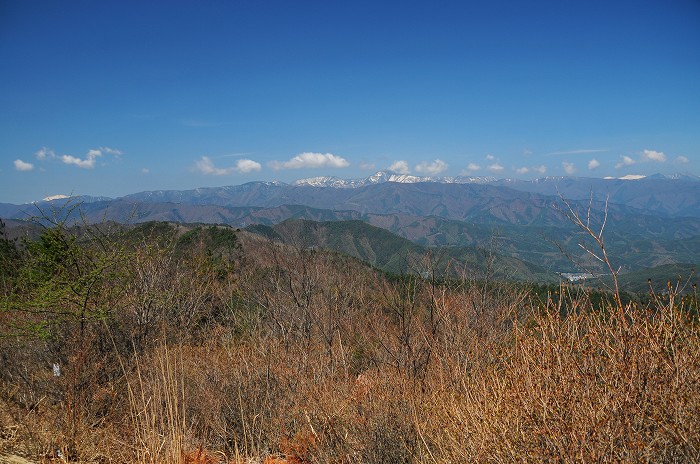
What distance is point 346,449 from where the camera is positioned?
4773 mm

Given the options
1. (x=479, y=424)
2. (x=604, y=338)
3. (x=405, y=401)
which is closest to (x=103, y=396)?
(x=405, y=401)

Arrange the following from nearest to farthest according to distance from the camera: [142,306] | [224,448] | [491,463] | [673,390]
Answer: [673,390] < [491,463] < [224,448] < [142,306]

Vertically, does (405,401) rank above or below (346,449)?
above

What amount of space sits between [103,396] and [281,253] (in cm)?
1288

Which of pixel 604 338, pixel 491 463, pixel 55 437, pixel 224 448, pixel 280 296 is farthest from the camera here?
pixel 280 296

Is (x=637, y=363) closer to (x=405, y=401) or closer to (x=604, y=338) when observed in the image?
(x=604, y=338)

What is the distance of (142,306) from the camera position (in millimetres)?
9391

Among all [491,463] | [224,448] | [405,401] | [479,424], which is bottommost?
[224,448]

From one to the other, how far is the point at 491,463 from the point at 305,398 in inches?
154

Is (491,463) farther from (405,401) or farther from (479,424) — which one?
(405,401)

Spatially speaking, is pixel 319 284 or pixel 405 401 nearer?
pixel 405 401

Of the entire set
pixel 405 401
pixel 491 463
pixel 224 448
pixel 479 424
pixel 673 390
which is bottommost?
pixel 224 448

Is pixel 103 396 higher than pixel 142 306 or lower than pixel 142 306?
lower

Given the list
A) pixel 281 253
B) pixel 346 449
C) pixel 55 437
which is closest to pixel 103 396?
pixel 55 437
